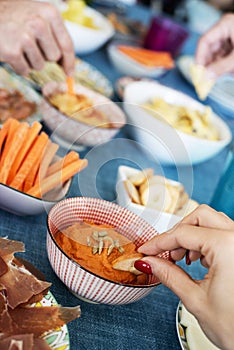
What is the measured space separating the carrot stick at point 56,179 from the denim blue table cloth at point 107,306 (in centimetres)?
2

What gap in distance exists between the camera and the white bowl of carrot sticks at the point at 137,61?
193 cm

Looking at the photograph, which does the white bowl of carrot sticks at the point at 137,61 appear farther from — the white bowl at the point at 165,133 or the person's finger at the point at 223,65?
the white bowl at the point at 165,133

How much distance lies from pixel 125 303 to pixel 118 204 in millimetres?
237

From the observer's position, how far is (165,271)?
765mm

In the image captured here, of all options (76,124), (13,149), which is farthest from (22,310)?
(76,124)

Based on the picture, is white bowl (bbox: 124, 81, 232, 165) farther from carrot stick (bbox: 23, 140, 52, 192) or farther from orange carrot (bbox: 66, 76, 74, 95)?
carrot stick (bbox: 23, 140, 52, 192)

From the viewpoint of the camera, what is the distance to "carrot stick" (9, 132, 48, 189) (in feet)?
3.29

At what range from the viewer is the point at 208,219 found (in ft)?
2.53

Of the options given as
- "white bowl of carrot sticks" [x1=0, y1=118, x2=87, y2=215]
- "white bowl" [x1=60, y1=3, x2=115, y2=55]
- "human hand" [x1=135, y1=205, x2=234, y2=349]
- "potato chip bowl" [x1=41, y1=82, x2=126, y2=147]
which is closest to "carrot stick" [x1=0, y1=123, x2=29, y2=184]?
"white bowl of carrot sticks" [x1=0, y1=118, x2=87, y2=215]

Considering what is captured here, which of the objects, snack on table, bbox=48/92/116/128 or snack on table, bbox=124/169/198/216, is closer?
snack on table, bbox=124/169/198/216

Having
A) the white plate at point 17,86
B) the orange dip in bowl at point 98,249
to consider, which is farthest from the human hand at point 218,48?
the orange dip in bowl at point 98,249

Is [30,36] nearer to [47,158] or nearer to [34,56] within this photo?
[34,56]

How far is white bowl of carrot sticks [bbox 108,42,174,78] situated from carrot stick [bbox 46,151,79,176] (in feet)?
3.06

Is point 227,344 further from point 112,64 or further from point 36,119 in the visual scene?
point 112,64
